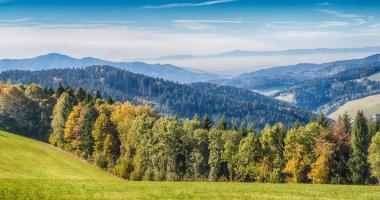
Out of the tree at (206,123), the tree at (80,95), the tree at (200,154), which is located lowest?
the tree at (200,154)

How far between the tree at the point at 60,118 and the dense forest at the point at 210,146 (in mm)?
332

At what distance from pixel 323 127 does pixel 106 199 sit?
296 ft

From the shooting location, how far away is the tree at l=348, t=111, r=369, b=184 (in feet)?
375

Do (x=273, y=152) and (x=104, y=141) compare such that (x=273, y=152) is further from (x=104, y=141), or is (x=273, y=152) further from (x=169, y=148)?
(x=104, y=141)

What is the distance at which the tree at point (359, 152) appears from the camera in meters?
114

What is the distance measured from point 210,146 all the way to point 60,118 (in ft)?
193

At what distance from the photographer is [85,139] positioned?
14662 cm

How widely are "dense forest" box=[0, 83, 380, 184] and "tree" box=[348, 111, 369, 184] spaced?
239mm

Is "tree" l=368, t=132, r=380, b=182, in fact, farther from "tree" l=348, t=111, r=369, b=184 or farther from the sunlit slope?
the sunlit slope

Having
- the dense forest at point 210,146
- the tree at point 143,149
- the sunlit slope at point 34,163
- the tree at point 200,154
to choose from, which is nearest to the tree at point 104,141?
the dense forest at point 210,146

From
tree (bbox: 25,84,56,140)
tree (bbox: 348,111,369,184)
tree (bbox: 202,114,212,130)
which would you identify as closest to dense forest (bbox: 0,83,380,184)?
tree (bbox: 348,111,369,184)

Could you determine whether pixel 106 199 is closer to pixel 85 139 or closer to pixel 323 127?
pixel 323 127

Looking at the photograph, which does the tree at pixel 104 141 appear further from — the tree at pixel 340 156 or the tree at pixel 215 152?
the tree at pixel 340 156

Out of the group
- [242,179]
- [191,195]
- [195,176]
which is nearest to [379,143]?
[242,179]
